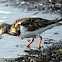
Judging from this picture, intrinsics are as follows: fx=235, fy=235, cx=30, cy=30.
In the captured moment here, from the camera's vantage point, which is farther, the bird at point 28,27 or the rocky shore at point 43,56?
the bird at point 28,27

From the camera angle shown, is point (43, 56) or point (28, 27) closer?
point (43, 56)

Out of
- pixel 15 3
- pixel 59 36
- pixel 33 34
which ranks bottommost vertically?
pixel 15 3

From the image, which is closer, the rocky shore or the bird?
the rocky shore

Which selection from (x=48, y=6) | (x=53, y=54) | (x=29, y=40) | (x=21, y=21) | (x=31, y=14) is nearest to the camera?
(x=53, y=54)

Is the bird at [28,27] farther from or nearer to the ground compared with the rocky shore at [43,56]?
farther from the ground

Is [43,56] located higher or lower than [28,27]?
lower

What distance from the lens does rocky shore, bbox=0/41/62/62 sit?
8088 millimetres

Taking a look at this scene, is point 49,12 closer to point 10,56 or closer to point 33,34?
point 33,34

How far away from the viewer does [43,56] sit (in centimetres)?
836

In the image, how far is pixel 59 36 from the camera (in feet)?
Answer: 37.1

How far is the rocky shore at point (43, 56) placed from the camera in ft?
26.5

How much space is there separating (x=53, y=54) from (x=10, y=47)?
2037mm

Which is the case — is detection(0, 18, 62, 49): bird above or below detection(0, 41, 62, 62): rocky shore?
above

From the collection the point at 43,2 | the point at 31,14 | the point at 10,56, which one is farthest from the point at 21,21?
the point at 43,2
